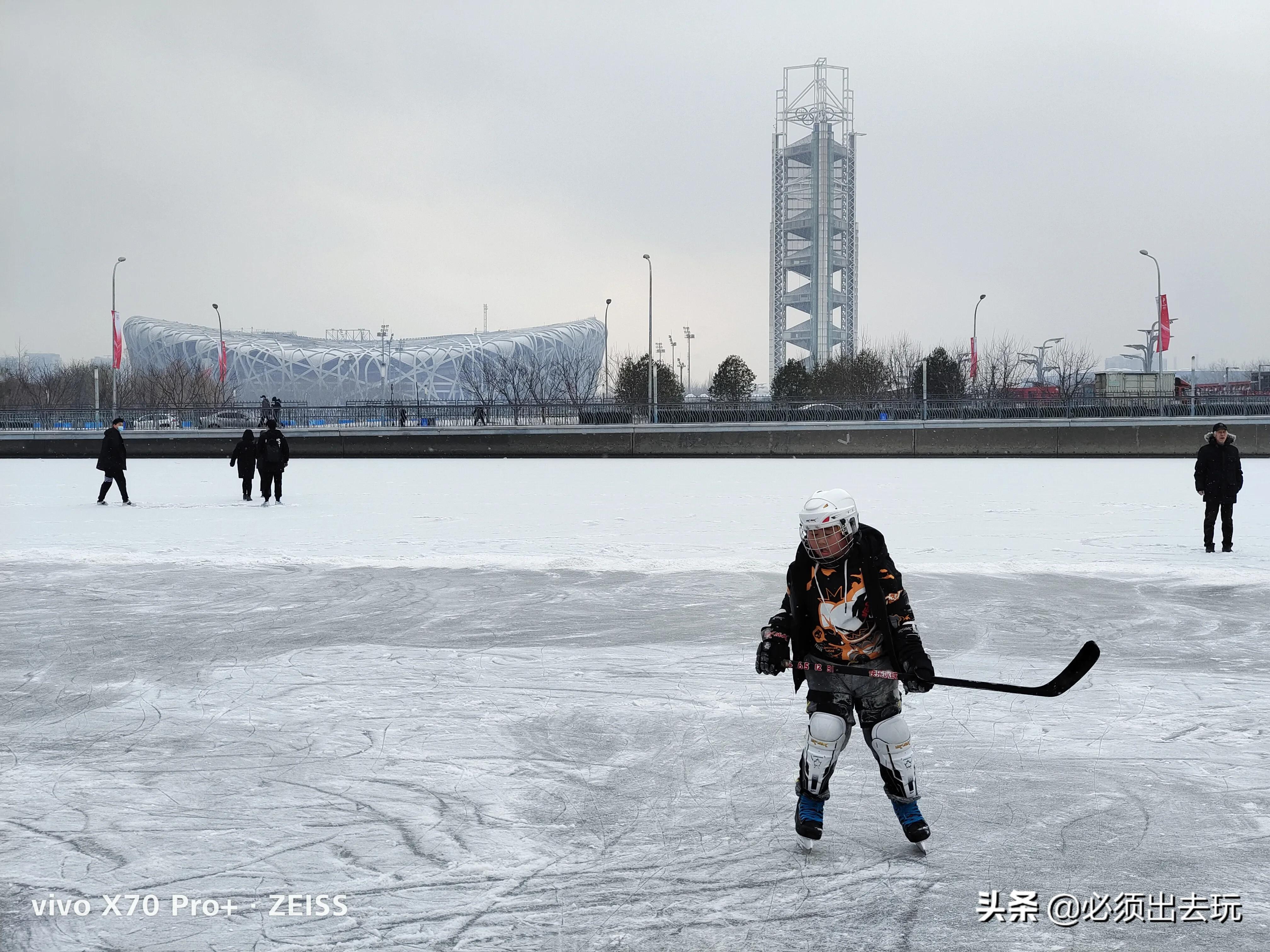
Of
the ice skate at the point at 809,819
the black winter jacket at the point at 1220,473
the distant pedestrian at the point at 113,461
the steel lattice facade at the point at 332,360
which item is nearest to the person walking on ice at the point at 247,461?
the distant pedestrian at the point at 113,461

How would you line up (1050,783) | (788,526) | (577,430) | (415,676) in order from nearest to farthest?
1. (1050,783)
2. (415,676)
3. (788,526)
4. (577,430)

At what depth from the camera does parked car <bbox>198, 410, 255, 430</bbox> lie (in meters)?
45.2

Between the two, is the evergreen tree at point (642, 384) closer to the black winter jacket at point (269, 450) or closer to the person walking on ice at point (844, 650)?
the black winter jacket at point (269, 450)

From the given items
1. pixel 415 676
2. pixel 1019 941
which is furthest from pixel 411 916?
pixel 415 676

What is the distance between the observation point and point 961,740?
5918 mm

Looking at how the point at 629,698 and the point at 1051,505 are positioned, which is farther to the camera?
the point at 1051,505

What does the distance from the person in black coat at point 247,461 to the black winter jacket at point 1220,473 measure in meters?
15.6

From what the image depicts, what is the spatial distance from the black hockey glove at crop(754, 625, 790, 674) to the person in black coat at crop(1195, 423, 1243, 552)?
1056cm

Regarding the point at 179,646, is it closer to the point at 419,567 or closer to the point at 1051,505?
the point at 419,567

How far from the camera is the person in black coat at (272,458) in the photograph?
20.4 metres

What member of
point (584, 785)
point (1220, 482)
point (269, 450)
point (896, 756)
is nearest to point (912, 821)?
point (896, 756)

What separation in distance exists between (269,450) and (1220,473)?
596 inches

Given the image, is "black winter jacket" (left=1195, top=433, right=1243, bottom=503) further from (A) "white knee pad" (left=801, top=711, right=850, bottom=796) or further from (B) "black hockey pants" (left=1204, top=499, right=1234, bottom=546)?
(A) "white knee pad" (left=801, top=711, right=850, bottom=796)

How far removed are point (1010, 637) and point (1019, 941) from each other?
17.0ft
